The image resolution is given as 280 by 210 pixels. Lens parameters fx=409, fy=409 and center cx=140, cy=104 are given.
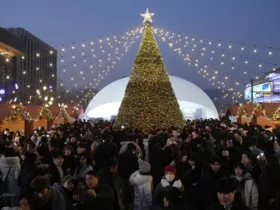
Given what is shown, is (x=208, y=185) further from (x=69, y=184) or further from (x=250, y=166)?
(x=69, y=184)

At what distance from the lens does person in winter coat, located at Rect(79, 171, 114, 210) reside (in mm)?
4566

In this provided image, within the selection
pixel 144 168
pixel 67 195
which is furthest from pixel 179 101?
pixel 67 195

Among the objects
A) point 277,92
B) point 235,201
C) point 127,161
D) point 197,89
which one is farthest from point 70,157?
point 277,92

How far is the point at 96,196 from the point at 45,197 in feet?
1.93

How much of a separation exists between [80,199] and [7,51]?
2098 centimetres

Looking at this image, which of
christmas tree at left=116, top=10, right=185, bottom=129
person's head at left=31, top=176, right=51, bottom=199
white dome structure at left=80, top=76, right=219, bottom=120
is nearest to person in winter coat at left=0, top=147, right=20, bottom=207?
person's head at left=31, top=176, right=51, bottom=199

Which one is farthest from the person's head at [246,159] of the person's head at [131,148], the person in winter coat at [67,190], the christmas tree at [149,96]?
the christmas tree at [149,96]

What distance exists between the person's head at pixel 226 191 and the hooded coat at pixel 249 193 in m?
1.80

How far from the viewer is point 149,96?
21328 mm

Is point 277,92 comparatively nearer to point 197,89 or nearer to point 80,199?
point 197,89

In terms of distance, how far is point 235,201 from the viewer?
4.13 meters

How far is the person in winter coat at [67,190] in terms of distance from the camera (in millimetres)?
4911

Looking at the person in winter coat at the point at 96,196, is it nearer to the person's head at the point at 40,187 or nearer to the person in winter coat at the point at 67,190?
the person in winter coat at the point at 67,190

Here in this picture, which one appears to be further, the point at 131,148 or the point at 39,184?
the point at 131,148
